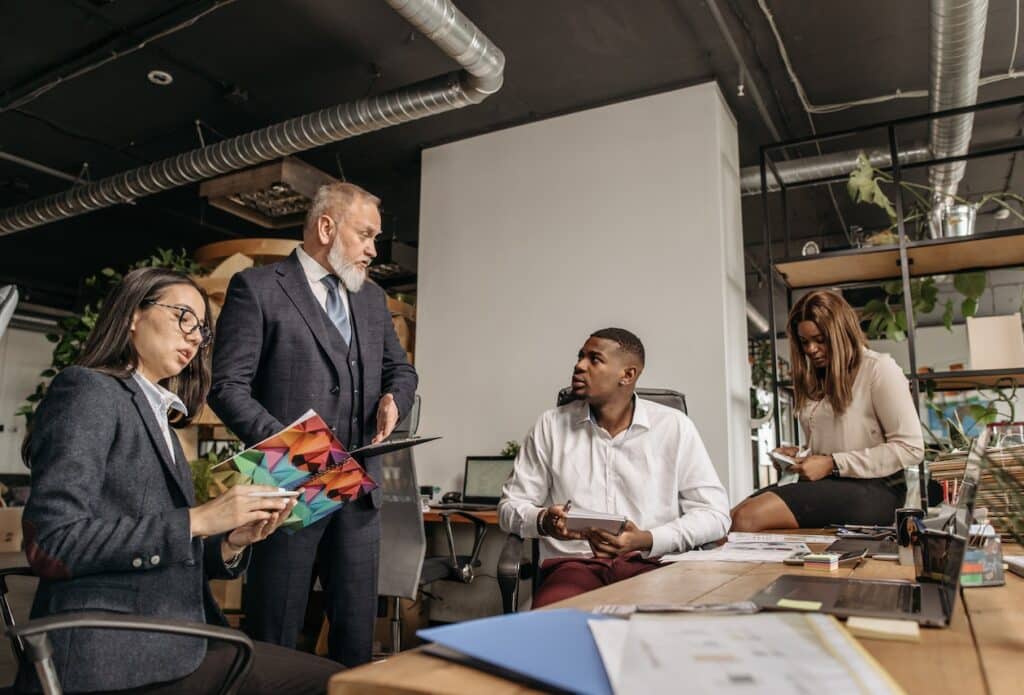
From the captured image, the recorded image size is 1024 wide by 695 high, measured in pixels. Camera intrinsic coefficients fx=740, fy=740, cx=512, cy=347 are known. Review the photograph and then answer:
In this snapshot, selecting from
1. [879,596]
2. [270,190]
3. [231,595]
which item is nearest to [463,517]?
[231,595]

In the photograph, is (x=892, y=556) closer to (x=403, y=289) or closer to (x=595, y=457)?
(x=595, y=457)

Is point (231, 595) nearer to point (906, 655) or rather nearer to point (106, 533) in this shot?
point (106, 533)

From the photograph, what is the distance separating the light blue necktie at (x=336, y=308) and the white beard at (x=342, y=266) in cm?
4

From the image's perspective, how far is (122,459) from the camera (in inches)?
48.6

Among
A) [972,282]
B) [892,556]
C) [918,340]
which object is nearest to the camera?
[892,556]

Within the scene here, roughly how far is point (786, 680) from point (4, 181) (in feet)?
25.2

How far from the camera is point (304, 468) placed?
1.46 meters

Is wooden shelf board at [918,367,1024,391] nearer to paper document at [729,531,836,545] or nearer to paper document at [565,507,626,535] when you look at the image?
paper document at [729,531,836,545]

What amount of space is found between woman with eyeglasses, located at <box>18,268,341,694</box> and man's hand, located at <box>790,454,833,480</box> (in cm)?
169

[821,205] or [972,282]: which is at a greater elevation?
[821,205]

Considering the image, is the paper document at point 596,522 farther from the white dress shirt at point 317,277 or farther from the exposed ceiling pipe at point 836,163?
the exposed ceiling pipe at point 836,163

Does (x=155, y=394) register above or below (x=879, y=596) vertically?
above

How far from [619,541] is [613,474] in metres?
0.40

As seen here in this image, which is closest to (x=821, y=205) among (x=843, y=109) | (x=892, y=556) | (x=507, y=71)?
(x=843, y=109)
